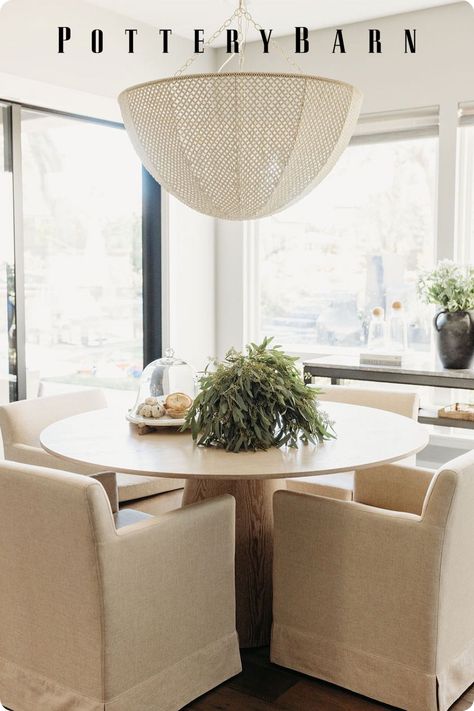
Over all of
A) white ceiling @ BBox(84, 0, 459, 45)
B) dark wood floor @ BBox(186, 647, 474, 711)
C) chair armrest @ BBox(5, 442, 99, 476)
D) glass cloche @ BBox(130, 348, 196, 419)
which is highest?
white ceiling @ BBox(84, 0, 459, 45)

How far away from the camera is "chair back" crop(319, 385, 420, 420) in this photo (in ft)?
11.2

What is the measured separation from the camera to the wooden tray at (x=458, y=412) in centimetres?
387

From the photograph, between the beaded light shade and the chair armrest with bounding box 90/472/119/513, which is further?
the chair armrest with bounding box 90/472/119/513

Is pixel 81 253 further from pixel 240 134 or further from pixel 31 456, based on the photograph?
pixel 240 134

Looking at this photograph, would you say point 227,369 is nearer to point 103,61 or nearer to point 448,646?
point 448,646

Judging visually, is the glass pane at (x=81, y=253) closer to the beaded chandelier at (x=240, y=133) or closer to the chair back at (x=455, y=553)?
the beaded chandelier at (x=240, y=133)

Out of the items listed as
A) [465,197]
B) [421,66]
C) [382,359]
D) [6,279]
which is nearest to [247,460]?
[382,359]

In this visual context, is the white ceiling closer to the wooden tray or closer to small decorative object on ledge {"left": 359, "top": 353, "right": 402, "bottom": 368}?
small decorative object on ledge {"left": 359, "top": 353, "right": 402, "bottom": 368}

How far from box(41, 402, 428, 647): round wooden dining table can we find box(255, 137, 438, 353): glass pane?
6.51ft

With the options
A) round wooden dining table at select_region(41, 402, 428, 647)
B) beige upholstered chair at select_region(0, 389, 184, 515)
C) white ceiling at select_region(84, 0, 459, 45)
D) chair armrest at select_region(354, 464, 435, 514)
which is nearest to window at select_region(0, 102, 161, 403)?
white ceiling at select_region(84, 0, 459, 45)

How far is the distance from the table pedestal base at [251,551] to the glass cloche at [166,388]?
275 millimetres

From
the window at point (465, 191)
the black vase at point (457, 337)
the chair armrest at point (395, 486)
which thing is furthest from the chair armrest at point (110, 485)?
the window at point (465, 191)

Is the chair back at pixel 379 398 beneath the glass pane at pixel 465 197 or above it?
beneath

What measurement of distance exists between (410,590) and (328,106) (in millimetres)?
1374
